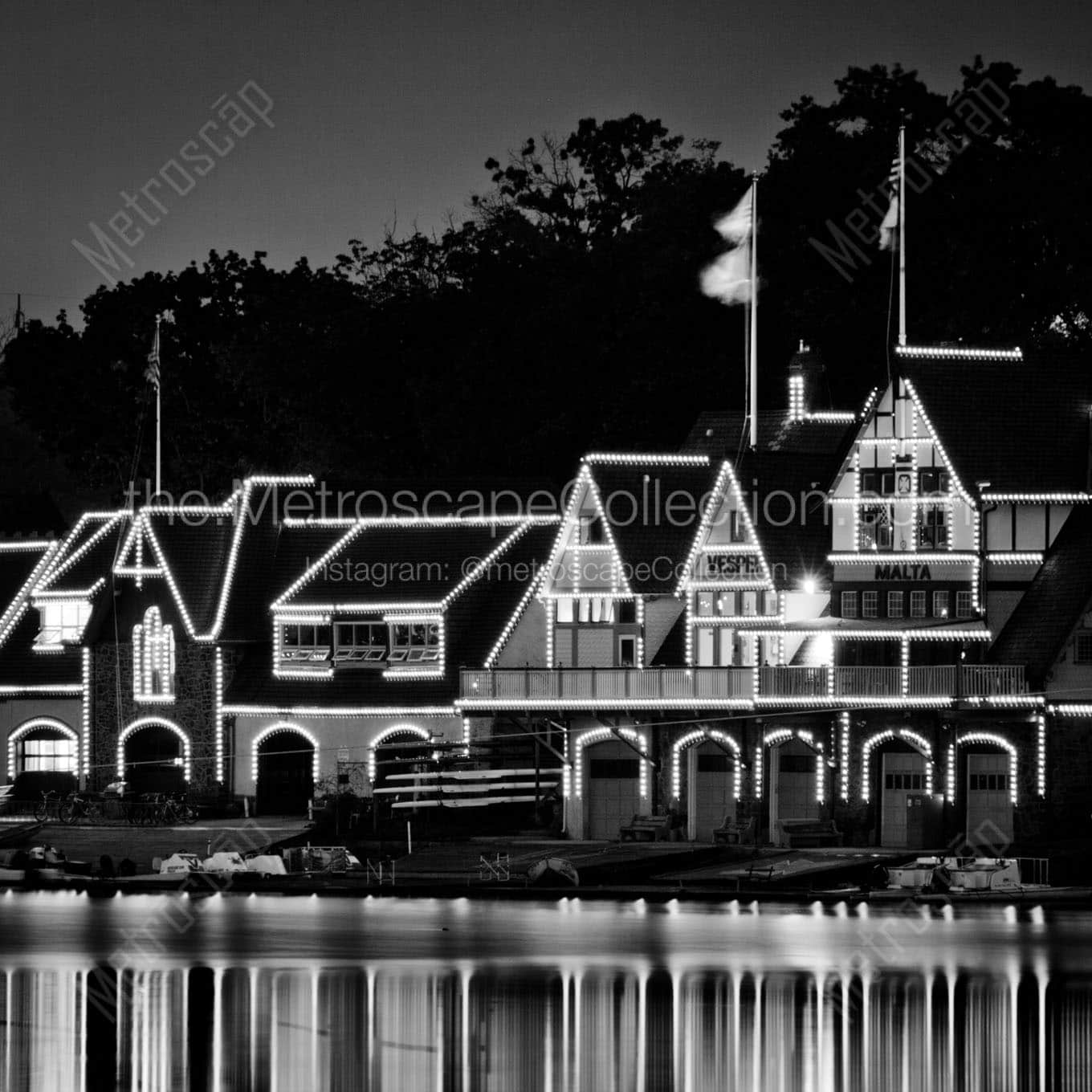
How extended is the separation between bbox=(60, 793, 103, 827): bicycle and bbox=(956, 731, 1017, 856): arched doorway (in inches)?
1076

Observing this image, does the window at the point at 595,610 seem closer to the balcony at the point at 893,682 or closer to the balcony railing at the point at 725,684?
the balcony railing at the point at 725,684

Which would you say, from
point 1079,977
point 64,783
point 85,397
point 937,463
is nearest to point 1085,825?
point 937,463

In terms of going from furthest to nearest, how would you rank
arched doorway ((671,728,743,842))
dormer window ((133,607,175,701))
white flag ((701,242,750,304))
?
dormer window ((133,607,175,701))
white flag ((701,242,750,304))
arched doorway ((671,728,743,842))

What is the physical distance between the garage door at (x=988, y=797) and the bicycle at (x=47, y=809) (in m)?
28.7

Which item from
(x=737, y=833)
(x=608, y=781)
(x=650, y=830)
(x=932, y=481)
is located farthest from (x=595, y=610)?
(x=932, y=481)

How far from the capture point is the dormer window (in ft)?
331

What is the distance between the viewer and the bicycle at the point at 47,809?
96625 millimetres

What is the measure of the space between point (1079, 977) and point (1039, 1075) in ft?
32.6

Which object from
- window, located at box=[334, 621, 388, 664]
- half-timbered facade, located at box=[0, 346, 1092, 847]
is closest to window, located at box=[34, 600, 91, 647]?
half-timbered facade, located at box=[0, 346, 1092, 847]

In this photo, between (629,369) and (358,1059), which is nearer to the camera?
(358,1059)

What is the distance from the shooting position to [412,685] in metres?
96.8

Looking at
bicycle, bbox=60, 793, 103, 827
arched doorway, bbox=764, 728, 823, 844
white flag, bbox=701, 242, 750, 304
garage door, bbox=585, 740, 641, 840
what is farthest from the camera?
bicycle, bbox=60, 793, 103, 827

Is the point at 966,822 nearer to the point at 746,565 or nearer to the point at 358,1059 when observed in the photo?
the point at 746,565

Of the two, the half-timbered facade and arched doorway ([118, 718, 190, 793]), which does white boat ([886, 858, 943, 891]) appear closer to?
the half-timbered facade
